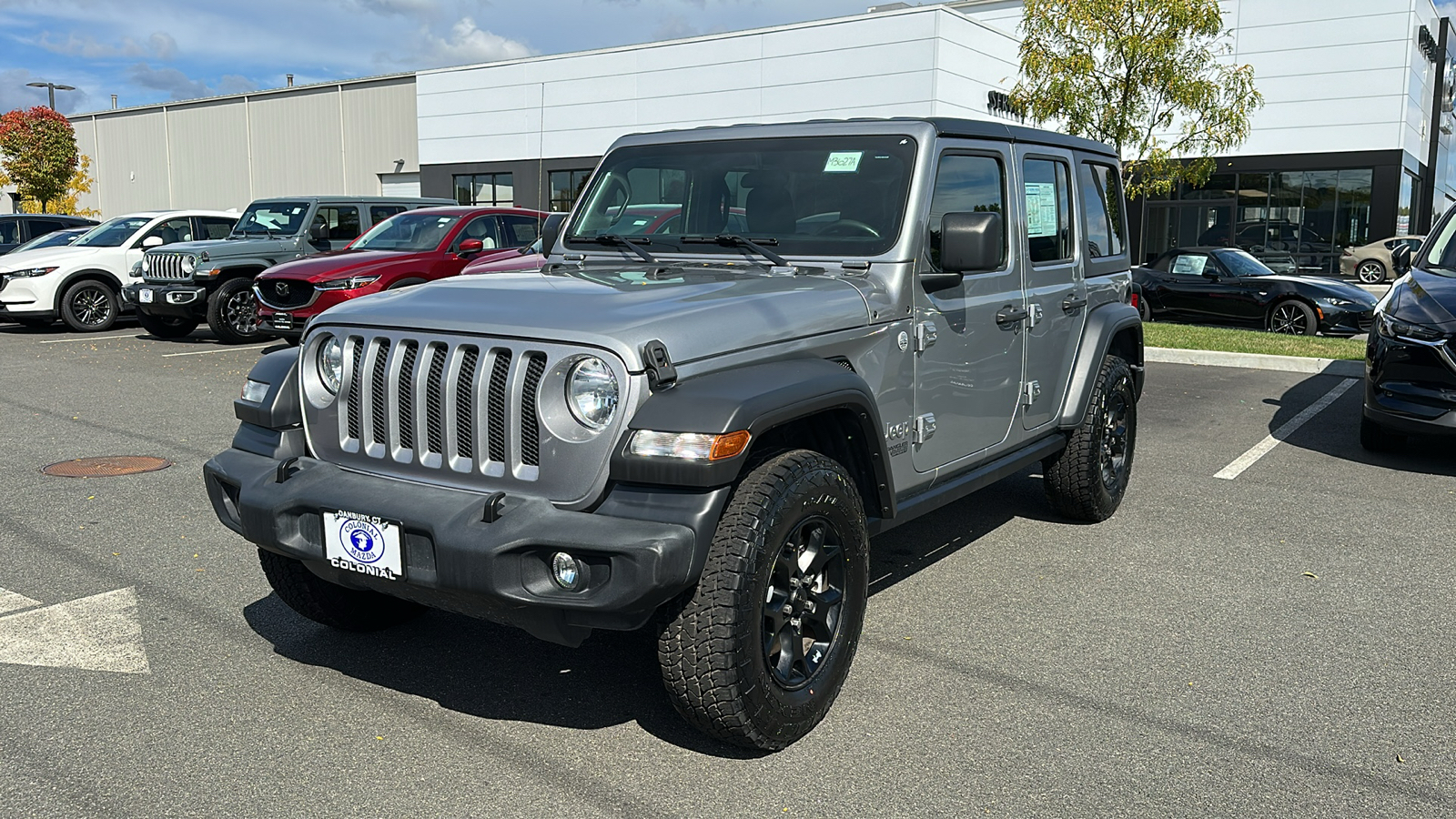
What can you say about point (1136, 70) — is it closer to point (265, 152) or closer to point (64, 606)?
point (64, 606)

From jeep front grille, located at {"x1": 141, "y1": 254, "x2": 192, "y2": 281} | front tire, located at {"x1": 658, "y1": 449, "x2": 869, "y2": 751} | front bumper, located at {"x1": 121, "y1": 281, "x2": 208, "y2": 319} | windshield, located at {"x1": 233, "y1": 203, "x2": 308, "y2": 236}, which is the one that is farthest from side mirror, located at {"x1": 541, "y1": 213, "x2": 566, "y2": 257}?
windshield, located at {"x1": 233, "y1": 203, "x2": 308, "y2": 236}

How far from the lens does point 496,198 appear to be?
37.2m

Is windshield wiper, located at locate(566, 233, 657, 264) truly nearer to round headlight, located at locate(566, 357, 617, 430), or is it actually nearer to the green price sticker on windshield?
the green price sticker on windshield

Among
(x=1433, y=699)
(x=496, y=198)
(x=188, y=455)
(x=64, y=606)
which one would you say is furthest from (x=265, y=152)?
(x=1433, y=699)

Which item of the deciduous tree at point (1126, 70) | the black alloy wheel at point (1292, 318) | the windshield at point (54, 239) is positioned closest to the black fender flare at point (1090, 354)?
the black alloy wheel at point (1292, 318)

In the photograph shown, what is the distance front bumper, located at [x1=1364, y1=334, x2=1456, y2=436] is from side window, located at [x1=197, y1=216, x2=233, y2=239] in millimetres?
14498

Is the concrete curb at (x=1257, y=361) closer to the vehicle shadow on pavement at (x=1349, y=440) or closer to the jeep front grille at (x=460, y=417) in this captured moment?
the vehicle shadow on pavement at (x=1349, y=440)

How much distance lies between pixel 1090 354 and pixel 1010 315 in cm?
94

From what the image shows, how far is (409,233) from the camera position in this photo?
1320 centimetres

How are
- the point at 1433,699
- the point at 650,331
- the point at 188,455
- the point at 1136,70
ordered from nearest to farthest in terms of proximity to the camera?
1. the point at 650,331
2. the point at 1433,699
3. the point at 188,455
4. the point at 1136,70

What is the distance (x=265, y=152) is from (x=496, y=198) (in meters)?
12.4

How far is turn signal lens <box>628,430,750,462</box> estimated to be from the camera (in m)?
3.14

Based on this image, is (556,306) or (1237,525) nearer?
(556,306)

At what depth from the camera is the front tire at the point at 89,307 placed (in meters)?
16.3
